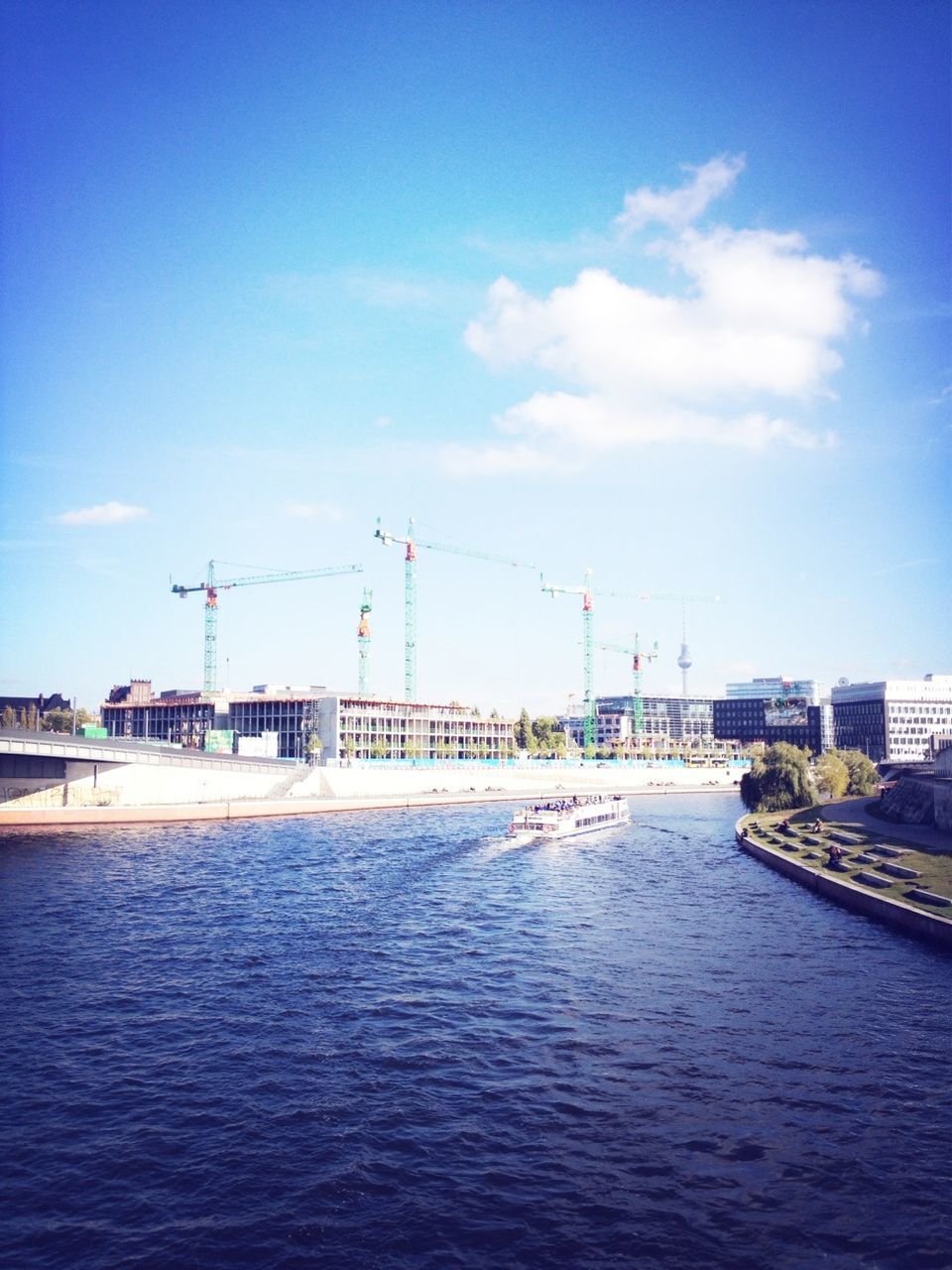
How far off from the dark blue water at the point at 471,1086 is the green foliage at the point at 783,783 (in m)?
53.5

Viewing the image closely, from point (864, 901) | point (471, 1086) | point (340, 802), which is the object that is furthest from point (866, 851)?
point (340, 802)

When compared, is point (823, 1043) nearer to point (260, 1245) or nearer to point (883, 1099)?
point (883, 1099)

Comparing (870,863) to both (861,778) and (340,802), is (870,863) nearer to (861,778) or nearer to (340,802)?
(861,778)

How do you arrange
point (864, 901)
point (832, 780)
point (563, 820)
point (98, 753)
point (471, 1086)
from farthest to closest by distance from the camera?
point (832, 780)
point (98, 753)
point (563, 820)
point (864, 901)
point (471, 1086)

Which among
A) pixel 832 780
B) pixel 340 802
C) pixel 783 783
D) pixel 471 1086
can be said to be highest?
pixel 783 783

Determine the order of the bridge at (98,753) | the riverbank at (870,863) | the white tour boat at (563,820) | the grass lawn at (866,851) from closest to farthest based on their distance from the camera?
the riverbank at (870,863)
the grass lawn at (866,851)
the white tour boat at (563,820)
the bridge at (98,753)

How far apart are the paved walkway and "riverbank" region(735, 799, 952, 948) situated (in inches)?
3.3

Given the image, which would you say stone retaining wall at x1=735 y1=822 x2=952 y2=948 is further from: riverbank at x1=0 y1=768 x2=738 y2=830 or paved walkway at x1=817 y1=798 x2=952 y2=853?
Result: riverbank at x1=0 y1=768 x2=738 y2=830

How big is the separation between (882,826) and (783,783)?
1073 inches

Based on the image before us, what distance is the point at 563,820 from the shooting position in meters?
105

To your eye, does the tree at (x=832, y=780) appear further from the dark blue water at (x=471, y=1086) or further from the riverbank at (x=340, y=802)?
the dark blue water at (x=471, y=1086)

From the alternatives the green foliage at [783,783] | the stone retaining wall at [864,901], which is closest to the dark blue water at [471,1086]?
the stone retaining wall at [864,901]

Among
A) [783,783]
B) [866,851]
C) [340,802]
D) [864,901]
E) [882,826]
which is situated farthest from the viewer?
[340,802]

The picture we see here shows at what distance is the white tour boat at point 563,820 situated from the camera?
335 ft
